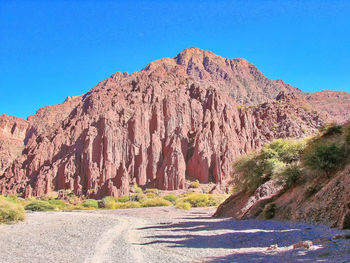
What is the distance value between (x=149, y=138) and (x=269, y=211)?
69207 millimetres

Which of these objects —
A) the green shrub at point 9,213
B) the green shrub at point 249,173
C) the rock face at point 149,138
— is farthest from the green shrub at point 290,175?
the rock face at point 149,138

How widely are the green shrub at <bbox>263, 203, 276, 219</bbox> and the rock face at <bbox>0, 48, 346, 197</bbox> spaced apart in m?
51.4

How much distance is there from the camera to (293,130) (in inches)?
3789

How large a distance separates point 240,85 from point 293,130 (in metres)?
86.6

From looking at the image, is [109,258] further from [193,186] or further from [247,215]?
[193,186]

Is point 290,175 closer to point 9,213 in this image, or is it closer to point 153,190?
point 9,213

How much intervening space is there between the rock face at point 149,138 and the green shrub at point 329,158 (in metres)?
54.1

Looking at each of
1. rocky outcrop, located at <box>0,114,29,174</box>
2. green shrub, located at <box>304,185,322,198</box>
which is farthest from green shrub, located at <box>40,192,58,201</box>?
green shrub, located at <box>304,185,322,198</box>

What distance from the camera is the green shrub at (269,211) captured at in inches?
765

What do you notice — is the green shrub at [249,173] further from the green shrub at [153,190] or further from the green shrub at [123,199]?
the green shrub at [153,190]

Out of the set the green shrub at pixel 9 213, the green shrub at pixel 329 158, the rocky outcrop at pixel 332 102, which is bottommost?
the green shrub at pixel 9 213

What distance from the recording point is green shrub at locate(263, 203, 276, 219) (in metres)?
19.4

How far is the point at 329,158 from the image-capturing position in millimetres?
18312

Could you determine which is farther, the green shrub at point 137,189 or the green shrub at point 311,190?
the green shrub at point 137,189
